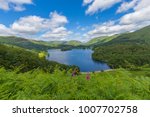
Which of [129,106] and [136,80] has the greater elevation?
[136,80]

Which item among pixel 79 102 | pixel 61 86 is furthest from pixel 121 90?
pixel 61 86

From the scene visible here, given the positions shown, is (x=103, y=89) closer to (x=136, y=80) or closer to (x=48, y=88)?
(x=136, y=80)

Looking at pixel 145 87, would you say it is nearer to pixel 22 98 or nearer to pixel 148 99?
pixel 148 99

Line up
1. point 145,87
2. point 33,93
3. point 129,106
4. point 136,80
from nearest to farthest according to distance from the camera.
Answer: point 129,106 < point 145,87 < point 136,80 < point 33,93

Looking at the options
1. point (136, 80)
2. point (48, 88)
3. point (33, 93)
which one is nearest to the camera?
point (136, 80)

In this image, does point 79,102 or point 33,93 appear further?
point 33,93

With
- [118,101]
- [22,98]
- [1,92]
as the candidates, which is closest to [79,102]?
[118,101]
